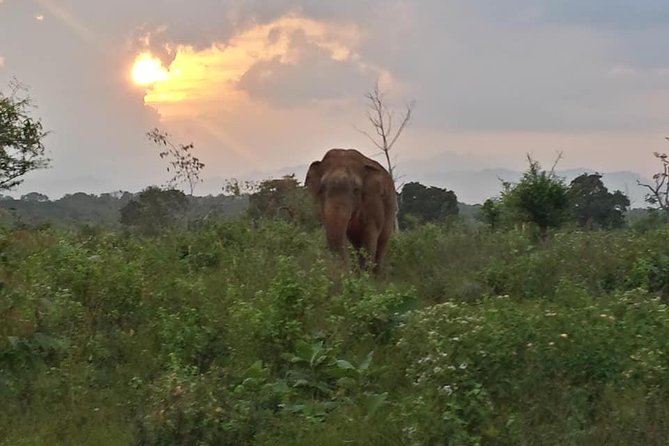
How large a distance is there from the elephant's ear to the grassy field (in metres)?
4.34

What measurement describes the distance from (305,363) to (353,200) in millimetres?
7050

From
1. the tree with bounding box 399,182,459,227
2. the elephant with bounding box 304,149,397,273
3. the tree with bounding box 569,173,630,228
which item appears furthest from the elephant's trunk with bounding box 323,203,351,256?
the tree with bounding box 399,182,459,227

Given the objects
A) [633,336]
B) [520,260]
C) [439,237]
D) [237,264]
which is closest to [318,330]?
[633,336]

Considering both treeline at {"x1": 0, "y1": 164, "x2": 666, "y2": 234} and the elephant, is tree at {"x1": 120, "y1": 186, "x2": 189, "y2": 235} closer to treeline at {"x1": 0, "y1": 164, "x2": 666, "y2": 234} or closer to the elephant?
treeline at {"x1": 0, "y1": 164, "x2": 666, "y2": 234}

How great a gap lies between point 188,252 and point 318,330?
6.29m

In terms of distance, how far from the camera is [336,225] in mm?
13383

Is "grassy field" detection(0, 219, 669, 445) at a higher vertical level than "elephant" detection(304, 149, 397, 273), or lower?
lower

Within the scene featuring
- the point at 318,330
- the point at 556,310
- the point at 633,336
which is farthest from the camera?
the point at 318,330

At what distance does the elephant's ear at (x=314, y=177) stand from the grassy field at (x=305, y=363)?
434 centimetres

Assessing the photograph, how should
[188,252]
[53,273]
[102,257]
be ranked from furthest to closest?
1. [188,252]
2. [102,257]
3. [53,273]

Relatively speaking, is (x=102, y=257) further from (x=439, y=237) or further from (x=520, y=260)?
(x=439, y=237)

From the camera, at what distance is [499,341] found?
5.86 m

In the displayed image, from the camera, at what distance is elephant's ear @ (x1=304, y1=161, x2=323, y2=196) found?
14500 mm

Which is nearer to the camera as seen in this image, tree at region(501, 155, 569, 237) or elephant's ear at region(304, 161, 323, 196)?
elephant's ear at region(304, 161, 323, 196)
